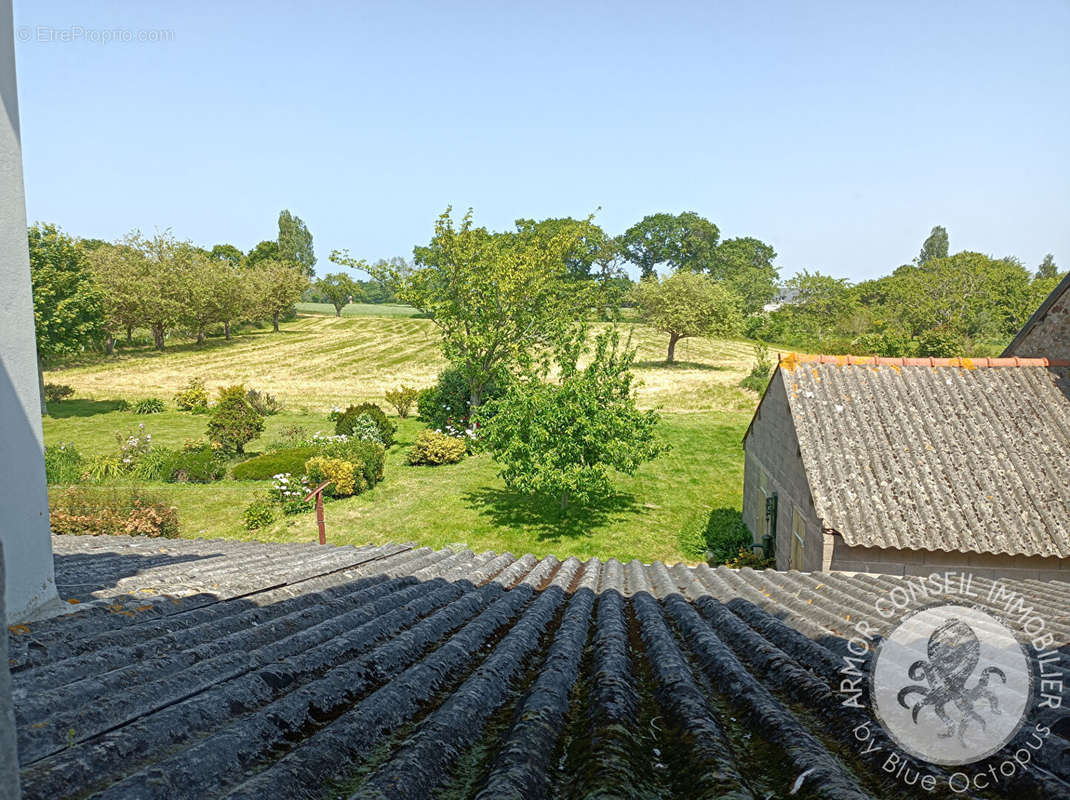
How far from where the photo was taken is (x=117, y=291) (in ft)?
156

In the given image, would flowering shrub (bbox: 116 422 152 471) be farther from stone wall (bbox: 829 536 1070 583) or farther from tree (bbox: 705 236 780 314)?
tree (bbox: 705 236 780 314)

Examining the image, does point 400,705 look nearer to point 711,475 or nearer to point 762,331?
point 711,475

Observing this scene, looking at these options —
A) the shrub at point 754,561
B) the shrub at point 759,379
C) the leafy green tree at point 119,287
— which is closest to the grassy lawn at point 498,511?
the shrub at point 754,561

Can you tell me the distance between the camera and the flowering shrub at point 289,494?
19562mm

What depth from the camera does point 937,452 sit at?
34.0 feet

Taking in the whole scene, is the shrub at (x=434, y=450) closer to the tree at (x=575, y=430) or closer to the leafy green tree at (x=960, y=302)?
the tree at (x=575, y=430)

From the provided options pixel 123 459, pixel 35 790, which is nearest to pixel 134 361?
pixel 123 459

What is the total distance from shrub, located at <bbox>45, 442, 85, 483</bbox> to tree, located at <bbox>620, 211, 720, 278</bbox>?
95237 mm

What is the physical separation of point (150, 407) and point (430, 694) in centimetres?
3785

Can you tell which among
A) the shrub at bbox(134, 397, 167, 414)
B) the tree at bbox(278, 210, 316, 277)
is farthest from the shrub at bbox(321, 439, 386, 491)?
the tree at bbox(278, 210, 316, 277)

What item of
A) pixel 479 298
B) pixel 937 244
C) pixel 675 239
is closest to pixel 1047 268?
pixel 937 244

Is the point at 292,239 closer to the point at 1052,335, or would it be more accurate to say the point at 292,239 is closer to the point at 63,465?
the point at 63,465

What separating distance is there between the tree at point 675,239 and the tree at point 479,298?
8098 centimetres

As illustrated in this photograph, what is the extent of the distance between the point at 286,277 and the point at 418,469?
51951 mm
